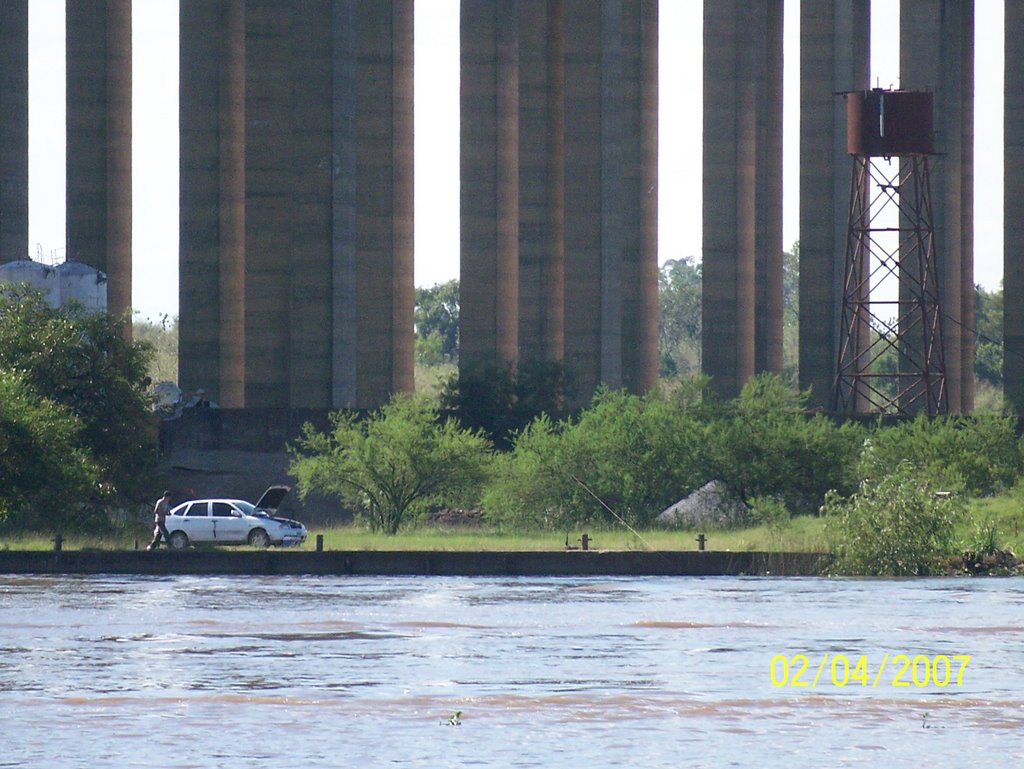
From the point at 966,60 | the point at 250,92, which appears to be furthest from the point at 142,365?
the point at 966,60

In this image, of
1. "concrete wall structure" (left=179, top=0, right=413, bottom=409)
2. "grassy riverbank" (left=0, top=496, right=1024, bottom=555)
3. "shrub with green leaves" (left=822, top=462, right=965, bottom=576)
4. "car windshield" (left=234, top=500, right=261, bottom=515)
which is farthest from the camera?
"concrete wall structure" (left=179, top=0, right=413, bottom=409)

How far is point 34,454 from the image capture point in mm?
42188

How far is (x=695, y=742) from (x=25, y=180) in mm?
43064

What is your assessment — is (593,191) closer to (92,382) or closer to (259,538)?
(92,382)

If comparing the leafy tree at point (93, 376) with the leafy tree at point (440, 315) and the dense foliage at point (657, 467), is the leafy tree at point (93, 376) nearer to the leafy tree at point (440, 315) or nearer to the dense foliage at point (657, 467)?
the dense foliage at point (657, 467)

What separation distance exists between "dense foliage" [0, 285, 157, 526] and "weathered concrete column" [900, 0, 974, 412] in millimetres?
30871

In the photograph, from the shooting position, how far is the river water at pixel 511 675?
21.0 meters

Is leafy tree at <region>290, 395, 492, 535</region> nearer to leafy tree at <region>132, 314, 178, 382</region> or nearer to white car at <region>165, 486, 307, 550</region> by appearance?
white car at <region>165, 486, 307, 550</region>

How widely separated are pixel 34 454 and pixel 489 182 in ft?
82.0

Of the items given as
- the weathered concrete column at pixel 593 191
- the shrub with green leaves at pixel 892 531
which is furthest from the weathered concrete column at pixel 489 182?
the shrub with green leaves at pixel 892 531

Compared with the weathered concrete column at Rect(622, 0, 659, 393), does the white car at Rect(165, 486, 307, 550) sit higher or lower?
lower

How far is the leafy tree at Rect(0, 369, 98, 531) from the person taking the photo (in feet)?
Result: 137

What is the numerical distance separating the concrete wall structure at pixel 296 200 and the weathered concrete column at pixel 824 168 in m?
14.5
